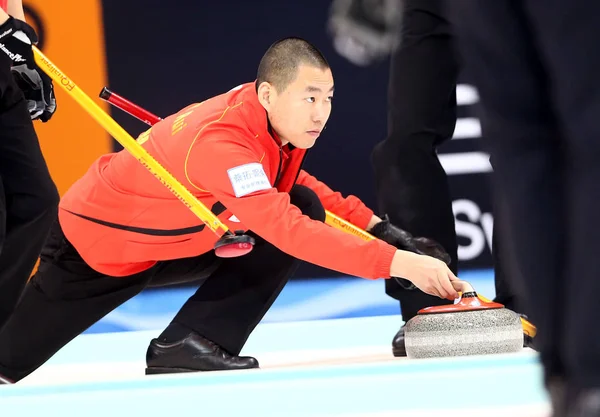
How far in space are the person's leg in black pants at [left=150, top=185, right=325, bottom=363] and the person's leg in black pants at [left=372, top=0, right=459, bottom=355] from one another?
23 centimetres

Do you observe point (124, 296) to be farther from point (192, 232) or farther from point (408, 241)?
point (408, 241)

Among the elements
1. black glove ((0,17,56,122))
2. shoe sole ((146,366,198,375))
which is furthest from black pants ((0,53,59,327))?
shoe sole ((146,366,198,375))

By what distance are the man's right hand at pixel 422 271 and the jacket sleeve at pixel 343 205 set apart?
0.68 metres

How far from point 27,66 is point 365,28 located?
4.55ft

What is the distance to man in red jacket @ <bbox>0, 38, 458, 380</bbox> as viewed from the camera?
2.40 metres

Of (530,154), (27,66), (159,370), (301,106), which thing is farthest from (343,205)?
(530,154)

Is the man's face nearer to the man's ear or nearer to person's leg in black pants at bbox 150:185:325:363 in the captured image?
the man's ear

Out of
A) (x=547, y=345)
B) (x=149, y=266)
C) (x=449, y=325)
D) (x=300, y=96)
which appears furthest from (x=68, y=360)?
(x=547, y=345)

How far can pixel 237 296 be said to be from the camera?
2.49m

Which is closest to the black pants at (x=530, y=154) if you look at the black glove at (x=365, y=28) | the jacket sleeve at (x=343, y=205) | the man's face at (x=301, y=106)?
the man's face at (x=301, y=106)

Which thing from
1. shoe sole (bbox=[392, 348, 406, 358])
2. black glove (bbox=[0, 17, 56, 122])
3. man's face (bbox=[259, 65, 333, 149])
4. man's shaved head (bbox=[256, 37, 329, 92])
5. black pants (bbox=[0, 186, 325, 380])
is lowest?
shoe sole (bbox=[392, 348, 406, 358])

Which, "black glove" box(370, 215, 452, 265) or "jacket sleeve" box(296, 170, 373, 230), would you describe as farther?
"jacket sleeve" box(296, 170, 373, 230)

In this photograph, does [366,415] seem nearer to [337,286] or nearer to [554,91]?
[554,91]

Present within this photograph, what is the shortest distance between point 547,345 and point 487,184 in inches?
118
